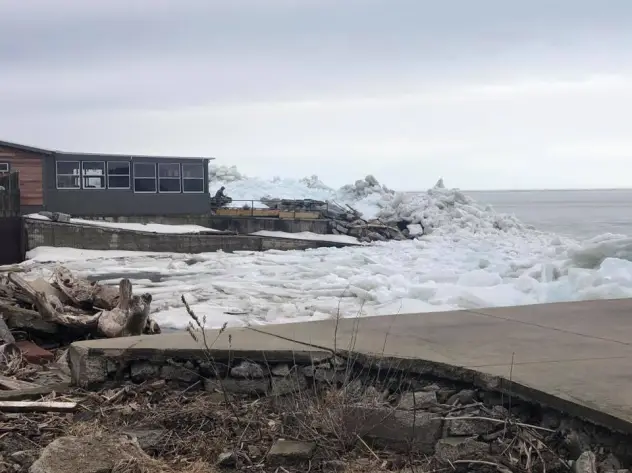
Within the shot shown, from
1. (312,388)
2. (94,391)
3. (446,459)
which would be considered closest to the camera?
(446,459)

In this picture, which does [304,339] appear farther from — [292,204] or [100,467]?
[292,204]

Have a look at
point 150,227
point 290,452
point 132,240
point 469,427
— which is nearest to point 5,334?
point 290,452

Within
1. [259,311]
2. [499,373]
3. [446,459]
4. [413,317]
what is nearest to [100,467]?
[446,459]

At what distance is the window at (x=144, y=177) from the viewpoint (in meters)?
34.6

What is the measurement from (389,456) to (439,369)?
0.64m

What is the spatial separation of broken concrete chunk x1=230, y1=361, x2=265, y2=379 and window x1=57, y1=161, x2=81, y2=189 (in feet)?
99.0

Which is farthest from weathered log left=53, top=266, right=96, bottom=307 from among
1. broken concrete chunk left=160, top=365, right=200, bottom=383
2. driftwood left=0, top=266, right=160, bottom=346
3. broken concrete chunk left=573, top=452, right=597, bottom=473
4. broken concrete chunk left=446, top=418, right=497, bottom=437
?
broken concrete chunk left=573, top=452, right=597, bottom=473

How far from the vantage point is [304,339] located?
545 cm

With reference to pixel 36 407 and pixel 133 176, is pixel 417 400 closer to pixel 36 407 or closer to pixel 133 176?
pixel 36 407

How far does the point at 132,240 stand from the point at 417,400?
25.9 metres

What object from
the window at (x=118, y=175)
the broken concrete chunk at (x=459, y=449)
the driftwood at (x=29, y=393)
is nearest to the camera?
the broken concrete chunk at (x=459, y=449)

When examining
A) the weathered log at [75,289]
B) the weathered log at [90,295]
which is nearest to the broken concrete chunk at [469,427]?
the weathered log at [90,295]

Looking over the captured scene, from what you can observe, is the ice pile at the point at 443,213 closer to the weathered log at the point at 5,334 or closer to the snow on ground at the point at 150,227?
the snow on ground at the point at 150,227

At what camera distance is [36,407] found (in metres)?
4.90
